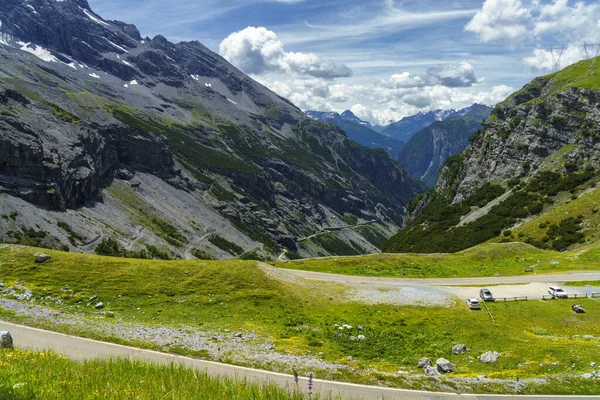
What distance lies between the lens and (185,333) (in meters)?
31.1

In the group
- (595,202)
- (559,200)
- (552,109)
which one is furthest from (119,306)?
(552,109)

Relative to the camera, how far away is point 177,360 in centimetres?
2536

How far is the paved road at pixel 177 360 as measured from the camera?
21.1 metres

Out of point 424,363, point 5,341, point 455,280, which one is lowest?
point 455,280

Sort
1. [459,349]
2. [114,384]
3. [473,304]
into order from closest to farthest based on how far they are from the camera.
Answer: [114,384] < [459,349] < [473,304]

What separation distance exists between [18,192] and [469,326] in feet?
648

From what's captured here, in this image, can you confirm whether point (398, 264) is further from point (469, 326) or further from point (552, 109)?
point (552, 109)

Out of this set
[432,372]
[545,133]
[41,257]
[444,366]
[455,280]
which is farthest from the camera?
[545,133]

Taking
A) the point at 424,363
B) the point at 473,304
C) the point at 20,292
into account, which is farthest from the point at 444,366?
the point at 20,292

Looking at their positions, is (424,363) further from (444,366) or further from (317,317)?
(317,317)

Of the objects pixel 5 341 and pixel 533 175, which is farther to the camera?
pixel 533 175

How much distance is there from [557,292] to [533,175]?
122m

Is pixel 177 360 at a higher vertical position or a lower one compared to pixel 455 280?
higher

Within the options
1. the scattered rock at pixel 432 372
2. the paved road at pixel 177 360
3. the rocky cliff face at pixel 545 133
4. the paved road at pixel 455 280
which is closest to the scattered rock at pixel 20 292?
the paved road at pixel 177 360
